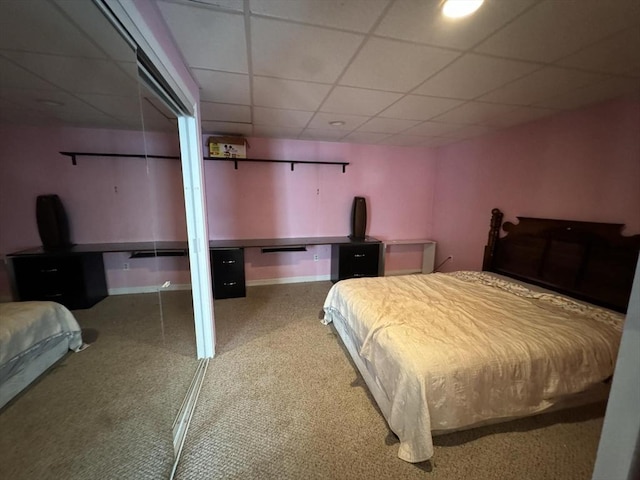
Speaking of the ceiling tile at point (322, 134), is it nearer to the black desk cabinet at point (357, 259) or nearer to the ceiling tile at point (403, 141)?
the ceiling tile at point (403, 141)

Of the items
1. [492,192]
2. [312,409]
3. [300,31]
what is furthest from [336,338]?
[492,192]

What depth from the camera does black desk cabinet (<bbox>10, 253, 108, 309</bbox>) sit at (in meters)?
1.04

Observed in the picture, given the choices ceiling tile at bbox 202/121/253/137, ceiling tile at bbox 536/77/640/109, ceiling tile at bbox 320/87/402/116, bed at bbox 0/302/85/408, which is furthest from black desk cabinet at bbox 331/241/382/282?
bed at bbox 0/302/85/408

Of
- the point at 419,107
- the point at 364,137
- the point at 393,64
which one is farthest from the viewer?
the point at 364,137

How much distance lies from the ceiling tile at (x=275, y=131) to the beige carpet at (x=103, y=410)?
97.5 inches

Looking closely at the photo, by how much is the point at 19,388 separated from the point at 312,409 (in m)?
1.42

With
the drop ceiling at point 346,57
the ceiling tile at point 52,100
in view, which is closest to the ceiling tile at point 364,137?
the drop ceiling at point 346,57

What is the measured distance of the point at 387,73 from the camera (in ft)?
5.64

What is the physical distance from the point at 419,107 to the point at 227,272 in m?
3.00

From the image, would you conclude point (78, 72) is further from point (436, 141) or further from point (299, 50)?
point (436, 141)

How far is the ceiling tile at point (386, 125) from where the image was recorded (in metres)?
2.77

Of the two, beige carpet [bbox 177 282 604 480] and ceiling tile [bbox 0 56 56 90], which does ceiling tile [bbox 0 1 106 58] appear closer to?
ceiling tile [bbox 0 56 56 90]

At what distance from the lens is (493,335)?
1507 millimetres

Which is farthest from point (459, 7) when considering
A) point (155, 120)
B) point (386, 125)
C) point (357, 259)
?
point (357, 259)
